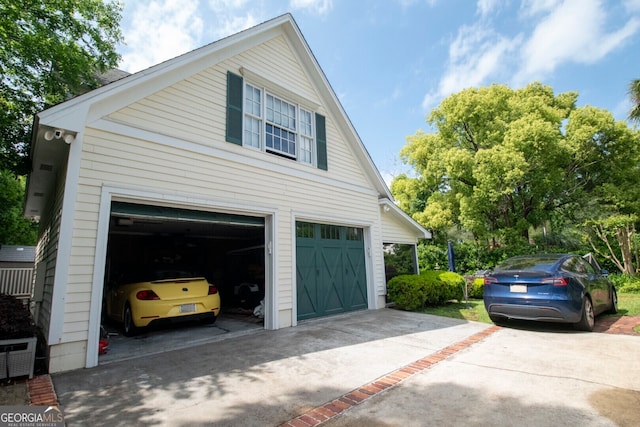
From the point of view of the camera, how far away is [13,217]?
22844 millimetres

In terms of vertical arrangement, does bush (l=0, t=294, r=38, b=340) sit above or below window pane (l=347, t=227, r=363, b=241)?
below

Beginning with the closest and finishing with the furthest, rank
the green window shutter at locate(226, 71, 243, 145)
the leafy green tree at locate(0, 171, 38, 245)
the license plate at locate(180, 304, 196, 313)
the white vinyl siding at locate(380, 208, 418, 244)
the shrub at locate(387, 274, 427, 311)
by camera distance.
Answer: the license plate at locate(180, 304, 196, 313)
the green window shutter at locate(226, 71, 243, 145)
the shrub at locate(387, 274, 427, 311)
the white vinyl siding at locate(380, 208, 418, 244)
the leafy green tree at locate(0, 171, 38, 245)

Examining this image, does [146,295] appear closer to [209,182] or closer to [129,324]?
[129,324]

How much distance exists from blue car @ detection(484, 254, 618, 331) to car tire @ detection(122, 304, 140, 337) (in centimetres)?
758

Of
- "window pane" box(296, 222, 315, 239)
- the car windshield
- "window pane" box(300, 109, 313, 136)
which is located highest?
"window pane" box(300, 109, 313, 136)

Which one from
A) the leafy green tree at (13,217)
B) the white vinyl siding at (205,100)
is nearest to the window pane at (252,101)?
the white vinyl siding at (205,100)

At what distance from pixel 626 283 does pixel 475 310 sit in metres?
7.34

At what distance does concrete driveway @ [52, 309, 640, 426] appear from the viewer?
115 inches

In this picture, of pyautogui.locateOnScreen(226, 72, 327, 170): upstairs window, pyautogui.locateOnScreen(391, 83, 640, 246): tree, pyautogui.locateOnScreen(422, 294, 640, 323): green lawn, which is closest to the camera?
pyautogui.locateOnScreen(226, 72, 327, 170): upstairs window

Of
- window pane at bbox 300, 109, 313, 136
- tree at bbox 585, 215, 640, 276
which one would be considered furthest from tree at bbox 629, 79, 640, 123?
window pane at bbox 300, 109, 313, 136

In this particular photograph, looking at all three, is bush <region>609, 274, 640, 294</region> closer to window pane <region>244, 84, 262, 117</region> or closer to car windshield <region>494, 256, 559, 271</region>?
car windshield <region>494, 256, 559, 271</region>

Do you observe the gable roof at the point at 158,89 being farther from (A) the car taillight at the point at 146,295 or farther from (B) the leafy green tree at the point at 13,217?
(B) the leafy green tree at the point at 13,217

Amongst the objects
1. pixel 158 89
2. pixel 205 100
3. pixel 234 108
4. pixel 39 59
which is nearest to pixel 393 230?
pixel 234 108

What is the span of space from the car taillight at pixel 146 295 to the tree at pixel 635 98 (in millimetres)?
19600
